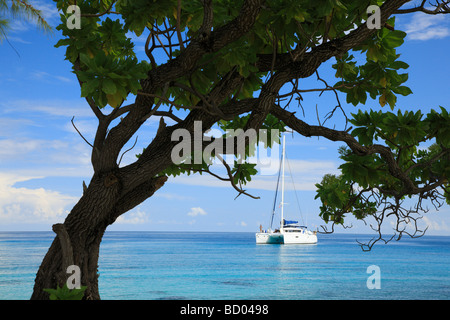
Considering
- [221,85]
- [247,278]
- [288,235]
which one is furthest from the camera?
[288,235]

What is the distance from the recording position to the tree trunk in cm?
352

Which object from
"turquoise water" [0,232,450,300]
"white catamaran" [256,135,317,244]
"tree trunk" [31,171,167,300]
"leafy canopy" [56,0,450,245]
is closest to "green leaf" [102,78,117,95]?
"leafy canopy" [56,0,450,245]

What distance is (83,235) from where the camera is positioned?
361cm

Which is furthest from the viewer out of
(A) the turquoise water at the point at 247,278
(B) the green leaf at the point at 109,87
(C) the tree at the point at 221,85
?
(A) the turquoise water at the point at 247,278

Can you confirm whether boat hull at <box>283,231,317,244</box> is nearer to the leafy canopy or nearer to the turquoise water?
the turquoise water

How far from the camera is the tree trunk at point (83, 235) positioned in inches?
138

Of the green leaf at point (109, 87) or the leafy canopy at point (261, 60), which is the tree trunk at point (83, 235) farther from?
the green leaf at point (109, 87)

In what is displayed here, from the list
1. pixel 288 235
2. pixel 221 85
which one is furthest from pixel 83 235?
pixel 288 235

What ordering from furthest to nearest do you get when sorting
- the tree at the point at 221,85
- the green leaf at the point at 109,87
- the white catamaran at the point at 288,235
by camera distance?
the white catamaran at the point at 288,235 → the tree at the point at 221,85 → the green leaf at the point at 109,87

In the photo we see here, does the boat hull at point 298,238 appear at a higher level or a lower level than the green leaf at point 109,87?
lower

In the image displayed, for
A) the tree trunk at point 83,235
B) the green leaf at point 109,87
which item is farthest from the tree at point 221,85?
the green leaf at point 109,87

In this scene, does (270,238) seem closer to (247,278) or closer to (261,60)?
(247,278)
